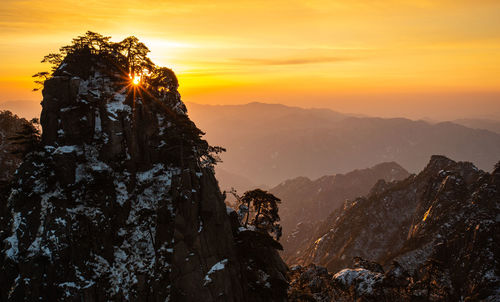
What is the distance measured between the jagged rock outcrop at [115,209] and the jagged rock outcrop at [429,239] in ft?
110

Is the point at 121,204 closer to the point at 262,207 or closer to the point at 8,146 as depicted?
the point at 262,207

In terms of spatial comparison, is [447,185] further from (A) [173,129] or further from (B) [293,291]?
(A) [173,129]

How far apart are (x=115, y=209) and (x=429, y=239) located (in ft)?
286

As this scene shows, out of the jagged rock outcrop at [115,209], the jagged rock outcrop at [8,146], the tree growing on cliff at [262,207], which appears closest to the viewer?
the jagged rock outcrop at [115,209]

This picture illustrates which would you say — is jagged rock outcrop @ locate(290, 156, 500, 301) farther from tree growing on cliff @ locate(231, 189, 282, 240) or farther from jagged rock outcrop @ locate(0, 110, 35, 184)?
jagged rock outcrop @ locate(0, 110, 35, 184)

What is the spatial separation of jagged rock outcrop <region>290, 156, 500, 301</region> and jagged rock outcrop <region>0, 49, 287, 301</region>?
1320 inches

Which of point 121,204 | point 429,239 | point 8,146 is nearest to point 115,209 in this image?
point 121,204

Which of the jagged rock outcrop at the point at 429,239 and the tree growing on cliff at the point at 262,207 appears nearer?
the tree growing on cliff at the point at 262,207

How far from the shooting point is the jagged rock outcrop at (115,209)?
3547cm

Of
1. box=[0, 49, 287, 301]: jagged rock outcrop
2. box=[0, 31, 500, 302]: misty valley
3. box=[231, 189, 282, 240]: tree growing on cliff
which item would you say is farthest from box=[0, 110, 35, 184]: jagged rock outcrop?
box=[231, 189, 282, 240]: tree growing on cliff

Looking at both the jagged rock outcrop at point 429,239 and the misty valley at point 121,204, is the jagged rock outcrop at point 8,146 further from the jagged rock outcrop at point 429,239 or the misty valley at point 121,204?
the jagged rock outcrop at point 429,239

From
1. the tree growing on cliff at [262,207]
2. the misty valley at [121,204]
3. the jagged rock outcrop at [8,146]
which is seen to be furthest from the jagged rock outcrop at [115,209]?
the jagged rock outcrop at [8,146]

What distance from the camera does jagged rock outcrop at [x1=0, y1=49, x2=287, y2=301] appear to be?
35.5 meters

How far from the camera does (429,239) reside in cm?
8900
